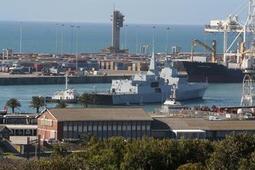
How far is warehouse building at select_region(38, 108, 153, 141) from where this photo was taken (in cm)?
1991

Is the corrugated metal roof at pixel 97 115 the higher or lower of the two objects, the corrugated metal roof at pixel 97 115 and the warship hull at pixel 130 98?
the higher

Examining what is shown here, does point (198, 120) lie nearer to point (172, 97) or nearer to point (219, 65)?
point (172, 97)

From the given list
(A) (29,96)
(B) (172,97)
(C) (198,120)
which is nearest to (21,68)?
(A) (29,96)

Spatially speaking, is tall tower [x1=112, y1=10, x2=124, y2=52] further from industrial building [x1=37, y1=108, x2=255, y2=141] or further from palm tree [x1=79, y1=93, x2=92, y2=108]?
industrial building [x1=37, y1=108, x2=255, y2=141]

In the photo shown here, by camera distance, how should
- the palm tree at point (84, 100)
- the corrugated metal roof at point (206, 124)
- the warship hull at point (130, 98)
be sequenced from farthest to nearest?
the warship hull at point (130, 98)
the palm tree at point (84, 100)
the corrugated metal roof at point (206, 124)

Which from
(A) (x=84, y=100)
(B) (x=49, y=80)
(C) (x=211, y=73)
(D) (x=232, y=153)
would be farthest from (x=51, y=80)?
(D) (x=232, y=153)

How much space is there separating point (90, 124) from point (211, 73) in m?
25.1

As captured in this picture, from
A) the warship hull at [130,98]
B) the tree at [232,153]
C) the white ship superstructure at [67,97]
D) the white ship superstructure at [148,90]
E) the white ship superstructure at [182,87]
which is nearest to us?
the tree at [232,153]

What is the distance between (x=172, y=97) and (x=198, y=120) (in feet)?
36.9

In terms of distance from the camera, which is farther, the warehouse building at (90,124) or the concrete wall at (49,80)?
the concrete wall at (49,80)

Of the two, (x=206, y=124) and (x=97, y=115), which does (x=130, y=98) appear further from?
(x=97, y=115)

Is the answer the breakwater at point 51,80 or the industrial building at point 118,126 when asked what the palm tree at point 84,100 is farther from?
the breakwater at point 51,80

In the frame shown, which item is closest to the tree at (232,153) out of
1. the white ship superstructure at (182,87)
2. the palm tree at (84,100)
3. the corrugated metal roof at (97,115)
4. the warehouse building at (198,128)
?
the warehouse building at (198,128)

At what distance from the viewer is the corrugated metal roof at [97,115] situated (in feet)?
66.0
